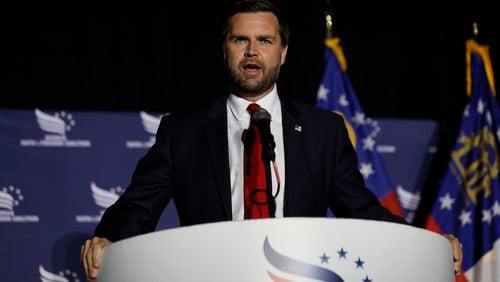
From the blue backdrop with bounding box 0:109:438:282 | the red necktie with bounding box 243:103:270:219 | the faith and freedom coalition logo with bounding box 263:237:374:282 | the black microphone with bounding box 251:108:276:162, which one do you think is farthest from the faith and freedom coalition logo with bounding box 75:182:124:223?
the faith and freedom coalition logo with bounding box 263:237:374:282

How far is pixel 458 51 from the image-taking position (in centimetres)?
477

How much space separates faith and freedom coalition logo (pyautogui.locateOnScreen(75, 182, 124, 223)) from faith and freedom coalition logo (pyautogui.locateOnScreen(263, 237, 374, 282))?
2.29 m

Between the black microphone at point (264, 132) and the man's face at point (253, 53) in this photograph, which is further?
the man's face at point (253, 53)

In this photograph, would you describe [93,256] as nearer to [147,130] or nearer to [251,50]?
[251,50]

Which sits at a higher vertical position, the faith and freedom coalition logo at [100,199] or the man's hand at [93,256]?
the man's hand at [93,256]

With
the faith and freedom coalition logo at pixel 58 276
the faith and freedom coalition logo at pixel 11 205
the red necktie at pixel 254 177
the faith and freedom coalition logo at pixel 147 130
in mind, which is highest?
the red necktie at pixel 254 177

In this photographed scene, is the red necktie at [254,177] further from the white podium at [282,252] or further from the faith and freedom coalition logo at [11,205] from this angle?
the faith and freedom coalition logo at [11,205]

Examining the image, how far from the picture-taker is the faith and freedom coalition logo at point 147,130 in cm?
402

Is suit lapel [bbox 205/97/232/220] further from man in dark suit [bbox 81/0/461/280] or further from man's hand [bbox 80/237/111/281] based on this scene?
man's hand [bbox 80/237/111/281]

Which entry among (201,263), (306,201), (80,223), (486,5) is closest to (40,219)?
(80,223)

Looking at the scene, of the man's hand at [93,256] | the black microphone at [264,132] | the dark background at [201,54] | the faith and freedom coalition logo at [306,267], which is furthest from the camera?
the dark background at [201,54]

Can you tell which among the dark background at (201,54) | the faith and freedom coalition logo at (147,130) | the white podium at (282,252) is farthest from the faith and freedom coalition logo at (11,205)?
the white podium at (282,252)

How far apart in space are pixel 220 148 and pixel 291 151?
0.21 m

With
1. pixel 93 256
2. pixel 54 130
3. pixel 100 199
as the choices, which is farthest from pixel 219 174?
pixel 54 130
